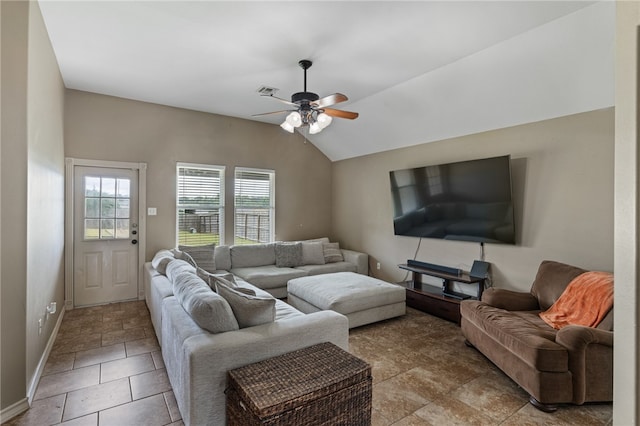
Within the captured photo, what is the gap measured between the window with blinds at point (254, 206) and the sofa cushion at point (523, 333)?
3.71 m

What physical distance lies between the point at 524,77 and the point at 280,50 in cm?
250

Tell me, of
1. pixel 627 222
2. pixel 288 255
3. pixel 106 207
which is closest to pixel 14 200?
pixel 106 207

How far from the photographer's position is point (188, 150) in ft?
16.3

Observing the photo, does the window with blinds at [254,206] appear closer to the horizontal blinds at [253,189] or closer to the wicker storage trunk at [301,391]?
the horizontal blinds at [253,189]

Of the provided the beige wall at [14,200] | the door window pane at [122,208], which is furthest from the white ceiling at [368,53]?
the door window pane at [122,208]

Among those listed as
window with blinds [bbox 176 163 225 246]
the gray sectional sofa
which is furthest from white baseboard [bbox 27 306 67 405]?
window with blinds [bbox 176 163 225 246]

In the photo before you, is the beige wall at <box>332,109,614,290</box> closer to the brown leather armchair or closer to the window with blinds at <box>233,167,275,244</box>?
the brown leather armchair

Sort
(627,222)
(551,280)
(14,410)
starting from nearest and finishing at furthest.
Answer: (627,222), (14,410), (551,280)

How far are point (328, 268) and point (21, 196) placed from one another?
386cm

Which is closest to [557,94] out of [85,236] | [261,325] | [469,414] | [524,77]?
[524,77]

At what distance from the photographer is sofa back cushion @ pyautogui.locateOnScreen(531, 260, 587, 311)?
291cm

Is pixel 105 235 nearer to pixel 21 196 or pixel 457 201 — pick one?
pixel 21 196

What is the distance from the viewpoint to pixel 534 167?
3.51m

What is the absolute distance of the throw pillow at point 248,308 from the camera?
2.10m
